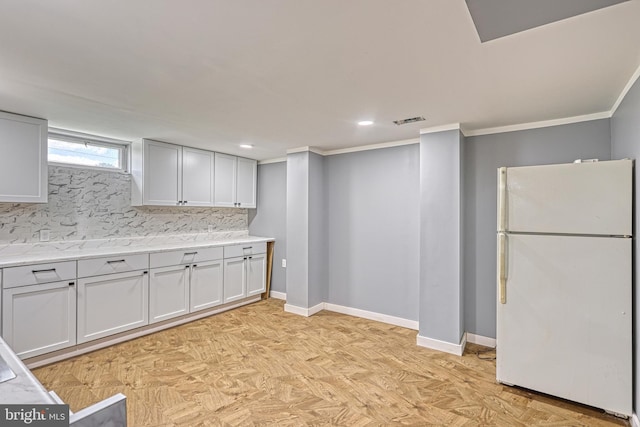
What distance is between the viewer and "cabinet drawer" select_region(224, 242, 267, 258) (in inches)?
172

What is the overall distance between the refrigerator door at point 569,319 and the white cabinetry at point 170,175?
3652mm

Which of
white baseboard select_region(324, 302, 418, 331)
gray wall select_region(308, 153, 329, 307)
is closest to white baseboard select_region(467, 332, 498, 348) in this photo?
white baseboard select_region(324, 302, 418, 331)

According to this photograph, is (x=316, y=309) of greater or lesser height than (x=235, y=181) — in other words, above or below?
below

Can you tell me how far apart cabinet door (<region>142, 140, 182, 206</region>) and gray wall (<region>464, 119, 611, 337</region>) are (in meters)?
3.45

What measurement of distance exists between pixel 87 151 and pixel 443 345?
4397mm

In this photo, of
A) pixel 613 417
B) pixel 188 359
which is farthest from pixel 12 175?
pixel 613 417

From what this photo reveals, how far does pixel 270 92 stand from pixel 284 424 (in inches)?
88.9

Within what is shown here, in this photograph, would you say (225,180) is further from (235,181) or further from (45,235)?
(45,235)

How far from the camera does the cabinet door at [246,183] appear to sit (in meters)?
4.92

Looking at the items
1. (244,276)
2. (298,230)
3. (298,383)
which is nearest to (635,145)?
(298,383)

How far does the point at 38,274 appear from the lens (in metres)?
2.73

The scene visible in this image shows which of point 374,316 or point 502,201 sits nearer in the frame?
point 502,201

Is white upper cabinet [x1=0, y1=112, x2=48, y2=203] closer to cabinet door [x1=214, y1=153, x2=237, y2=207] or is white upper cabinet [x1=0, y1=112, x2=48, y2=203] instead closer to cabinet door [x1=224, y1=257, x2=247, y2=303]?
cabinet door [x1=214, y1=153, x2=237, y2=207]

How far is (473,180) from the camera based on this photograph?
3.35 meters
